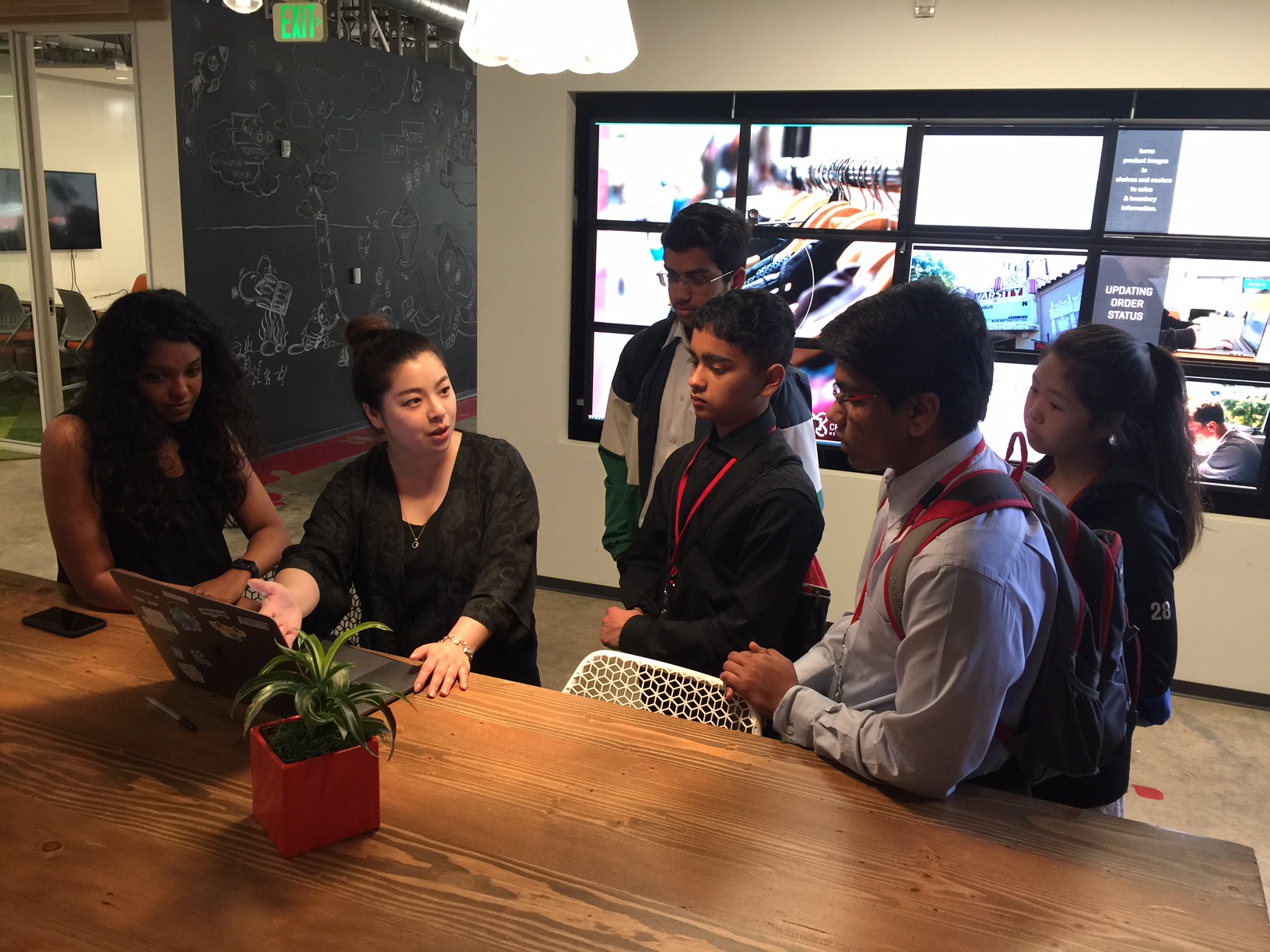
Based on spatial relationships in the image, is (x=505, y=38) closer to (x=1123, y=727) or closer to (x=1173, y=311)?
(x=1123, y=727)

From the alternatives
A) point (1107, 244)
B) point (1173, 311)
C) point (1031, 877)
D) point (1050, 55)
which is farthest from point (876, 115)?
point (1031, 877)

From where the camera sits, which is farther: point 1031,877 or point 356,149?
point 356,149

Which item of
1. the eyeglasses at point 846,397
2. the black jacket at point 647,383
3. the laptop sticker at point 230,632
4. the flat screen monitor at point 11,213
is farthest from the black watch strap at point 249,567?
the flat screen monitor at point 11,213

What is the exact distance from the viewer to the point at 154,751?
144cm

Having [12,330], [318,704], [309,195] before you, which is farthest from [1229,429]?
[12,330]

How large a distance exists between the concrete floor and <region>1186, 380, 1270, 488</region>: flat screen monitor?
0.90 metres

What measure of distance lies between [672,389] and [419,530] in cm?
89

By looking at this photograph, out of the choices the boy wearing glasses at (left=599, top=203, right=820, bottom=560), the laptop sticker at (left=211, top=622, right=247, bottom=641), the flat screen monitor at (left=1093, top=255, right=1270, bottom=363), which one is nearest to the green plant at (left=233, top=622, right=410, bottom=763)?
the laptop sticker at (left=211, top=622, right=247, bottom=641)

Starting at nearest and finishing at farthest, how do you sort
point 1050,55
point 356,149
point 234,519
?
point 234,519
point 1050,55
point 356,149

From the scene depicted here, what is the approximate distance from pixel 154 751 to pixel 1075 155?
3.53 metres

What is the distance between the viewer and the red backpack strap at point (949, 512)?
1.30 metres

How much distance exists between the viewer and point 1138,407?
1854 mm

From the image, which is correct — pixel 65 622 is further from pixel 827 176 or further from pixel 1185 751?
pixel 1185 751

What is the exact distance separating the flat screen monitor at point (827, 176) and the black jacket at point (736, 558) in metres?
2.09
